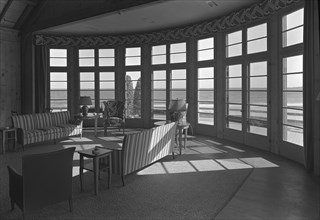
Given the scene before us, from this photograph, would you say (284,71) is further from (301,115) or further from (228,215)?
(228,215)

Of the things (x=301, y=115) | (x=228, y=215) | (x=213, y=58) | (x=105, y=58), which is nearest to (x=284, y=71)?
(x=301, y=115)

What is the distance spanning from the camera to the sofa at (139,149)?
4598mm

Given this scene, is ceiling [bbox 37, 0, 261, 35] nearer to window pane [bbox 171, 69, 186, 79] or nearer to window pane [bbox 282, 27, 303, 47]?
window pane [bbox 282, 27, 303, 47]

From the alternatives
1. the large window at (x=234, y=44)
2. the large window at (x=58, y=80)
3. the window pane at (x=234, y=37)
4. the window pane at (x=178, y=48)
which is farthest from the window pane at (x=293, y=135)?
the large window at (x=58, y=80)

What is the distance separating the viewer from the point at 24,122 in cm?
748

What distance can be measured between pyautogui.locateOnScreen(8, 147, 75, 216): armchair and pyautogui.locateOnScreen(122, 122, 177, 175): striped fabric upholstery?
1140 millimetres

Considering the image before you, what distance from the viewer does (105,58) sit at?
11367mm

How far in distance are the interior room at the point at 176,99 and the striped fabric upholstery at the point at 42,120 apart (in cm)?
3

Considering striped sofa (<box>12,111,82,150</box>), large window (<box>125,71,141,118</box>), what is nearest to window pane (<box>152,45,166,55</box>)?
large window (<box>125,71,141,118</box>)

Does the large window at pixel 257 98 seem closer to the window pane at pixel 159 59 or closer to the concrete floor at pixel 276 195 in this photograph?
the concrete floor at pixel 276 195

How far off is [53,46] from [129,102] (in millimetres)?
3515

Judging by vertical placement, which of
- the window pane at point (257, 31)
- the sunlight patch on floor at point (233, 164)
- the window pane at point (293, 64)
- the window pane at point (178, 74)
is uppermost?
the window pane at point (257, 31)

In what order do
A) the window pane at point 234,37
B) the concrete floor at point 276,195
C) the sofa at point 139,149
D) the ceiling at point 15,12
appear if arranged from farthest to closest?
the ceiling at point 15,12
the window pane at point 234,37
the sofa at point 139,149
the concrete floor at point 276,195

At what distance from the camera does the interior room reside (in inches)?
167
